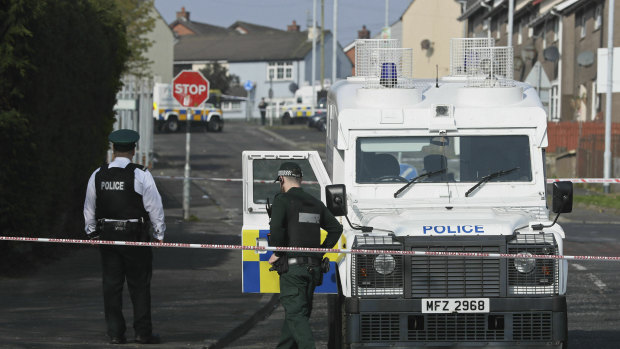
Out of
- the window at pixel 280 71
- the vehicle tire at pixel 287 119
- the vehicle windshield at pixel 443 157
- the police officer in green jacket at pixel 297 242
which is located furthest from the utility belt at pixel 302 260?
the window at pixel 280 71

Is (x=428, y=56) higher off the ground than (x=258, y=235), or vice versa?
(x=428, y=56)

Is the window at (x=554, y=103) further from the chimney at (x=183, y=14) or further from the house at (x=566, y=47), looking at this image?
the chimney at (x=183, y=14)

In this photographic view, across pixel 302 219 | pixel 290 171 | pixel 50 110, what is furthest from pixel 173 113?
pixel 302 219

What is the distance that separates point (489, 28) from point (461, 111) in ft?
170

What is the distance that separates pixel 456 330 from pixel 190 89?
16.3 metres

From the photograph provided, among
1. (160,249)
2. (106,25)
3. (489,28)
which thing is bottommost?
(160,249)

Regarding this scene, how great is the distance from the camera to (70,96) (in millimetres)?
15078

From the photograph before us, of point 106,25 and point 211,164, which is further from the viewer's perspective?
point 211,164

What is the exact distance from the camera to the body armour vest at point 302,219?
819 cm

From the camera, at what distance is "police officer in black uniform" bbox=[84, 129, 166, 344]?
30.9ft

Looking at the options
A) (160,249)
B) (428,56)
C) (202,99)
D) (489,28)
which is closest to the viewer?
(160,249)

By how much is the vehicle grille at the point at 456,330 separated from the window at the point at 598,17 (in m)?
33.0

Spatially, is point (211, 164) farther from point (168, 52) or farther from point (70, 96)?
point (168, 52)

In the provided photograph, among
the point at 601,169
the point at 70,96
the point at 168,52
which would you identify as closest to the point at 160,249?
the point at 70,96
